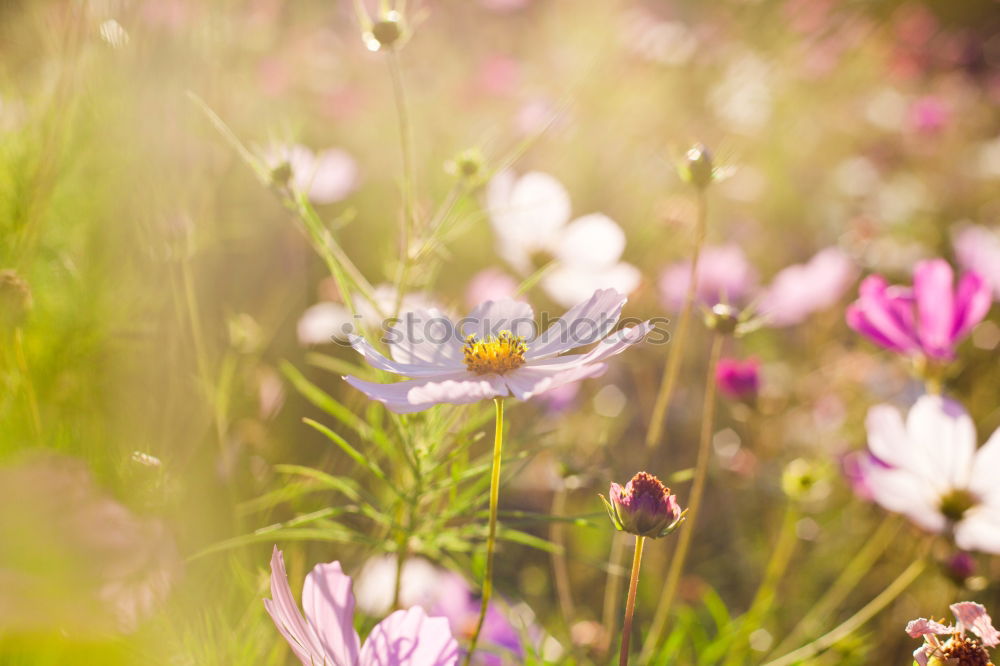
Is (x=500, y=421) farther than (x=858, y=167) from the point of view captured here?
No

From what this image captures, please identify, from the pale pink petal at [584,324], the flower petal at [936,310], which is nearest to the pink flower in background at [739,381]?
the flower petal at [936,310]

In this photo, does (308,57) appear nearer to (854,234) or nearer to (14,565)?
(854,234)

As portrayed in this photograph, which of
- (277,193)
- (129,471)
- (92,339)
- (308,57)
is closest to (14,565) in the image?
(129,471)

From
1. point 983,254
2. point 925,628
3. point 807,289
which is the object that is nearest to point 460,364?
point 925,628

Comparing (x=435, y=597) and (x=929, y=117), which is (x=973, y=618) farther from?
(x=929, y=117)

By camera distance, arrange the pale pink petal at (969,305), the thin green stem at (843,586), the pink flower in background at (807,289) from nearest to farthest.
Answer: the pale pink petal at (969,305) → the thin green stem at (843,586) → the pink flower in background at (807,289)

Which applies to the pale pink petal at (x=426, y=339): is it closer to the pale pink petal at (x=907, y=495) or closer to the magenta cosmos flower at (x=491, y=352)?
the magenta cosmos flower at (x=491, y=352)
